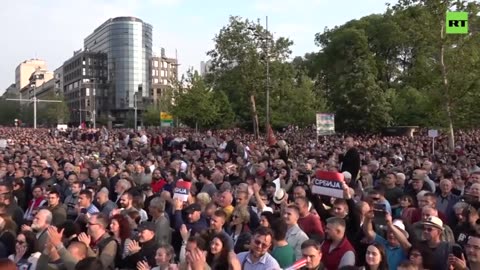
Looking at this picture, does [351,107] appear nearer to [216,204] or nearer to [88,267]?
Result: [216,204]

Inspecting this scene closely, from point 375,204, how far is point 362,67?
129 ft

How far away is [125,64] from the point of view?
422ft

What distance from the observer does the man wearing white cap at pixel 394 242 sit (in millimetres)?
6008

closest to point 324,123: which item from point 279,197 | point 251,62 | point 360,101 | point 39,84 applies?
point 251,62

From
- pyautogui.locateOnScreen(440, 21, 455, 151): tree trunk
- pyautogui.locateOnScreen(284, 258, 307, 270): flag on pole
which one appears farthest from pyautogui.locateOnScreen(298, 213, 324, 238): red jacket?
pyautogui.locateOnScreen(440, 21, 455, 151): tree trunk

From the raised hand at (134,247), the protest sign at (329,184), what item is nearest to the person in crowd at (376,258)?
the protest sign at (329,184)

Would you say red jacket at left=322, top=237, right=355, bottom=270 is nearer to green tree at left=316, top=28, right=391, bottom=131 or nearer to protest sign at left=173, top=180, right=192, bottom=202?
protest sign at left=173, top=180, right=192, bottom=202

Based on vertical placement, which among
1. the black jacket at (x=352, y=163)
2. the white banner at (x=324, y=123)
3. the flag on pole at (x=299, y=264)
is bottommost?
the flag on pole at (x=299, y=264)

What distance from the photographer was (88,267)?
5.23m

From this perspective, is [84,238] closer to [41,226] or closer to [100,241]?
[100,241]

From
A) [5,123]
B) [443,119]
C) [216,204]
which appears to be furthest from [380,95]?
[5,123]

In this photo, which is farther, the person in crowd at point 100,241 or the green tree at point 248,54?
the green tree at point 248,54

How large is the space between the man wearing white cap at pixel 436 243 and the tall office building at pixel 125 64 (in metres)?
124

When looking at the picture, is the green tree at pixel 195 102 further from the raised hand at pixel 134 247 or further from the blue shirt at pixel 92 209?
the raised hand at pixel 134 247
